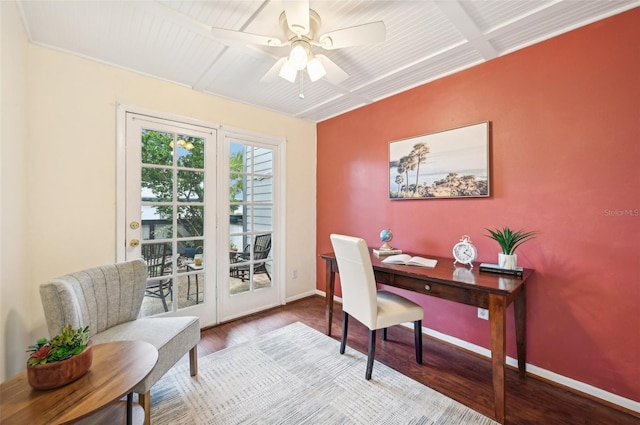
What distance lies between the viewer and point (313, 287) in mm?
3705

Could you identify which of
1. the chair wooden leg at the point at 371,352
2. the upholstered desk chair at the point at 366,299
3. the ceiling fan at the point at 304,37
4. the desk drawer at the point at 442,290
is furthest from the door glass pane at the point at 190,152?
the chair wooden leg at the point at 371,352

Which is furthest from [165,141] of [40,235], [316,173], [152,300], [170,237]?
[316,173]

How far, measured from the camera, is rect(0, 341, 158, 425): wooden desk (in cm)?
90

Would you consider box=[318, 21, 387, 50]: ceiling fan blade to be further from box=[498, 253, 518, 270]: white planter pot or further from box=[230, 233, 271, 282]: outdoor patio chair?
box=[230, 233, 271, 282]: outdoor patio chair

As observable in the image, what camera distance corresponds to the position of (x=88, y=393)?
100 centimetres

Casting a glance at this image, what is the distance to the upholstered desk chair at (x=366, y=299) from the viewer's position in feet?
6.11

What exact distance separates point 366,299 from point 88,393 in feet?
5.03

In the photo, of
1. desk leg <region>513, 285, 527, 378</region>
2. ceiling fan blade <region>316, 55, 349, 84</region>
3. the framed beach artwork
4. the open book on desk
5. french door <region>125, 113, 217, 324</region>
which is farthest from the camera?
french door <region>125, 113, 217, 324</region>

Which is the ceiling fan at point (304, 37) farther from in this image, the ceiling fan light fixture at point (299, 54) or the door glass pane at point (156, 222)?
the door glass pane at point (156, 222)

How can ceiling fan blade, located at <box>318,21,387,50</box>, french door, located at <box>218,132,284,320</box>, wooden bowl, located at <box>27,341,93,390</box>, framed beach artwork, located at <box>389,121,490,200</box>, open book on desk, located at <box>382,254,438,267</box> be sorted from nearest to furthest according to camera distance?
wooden bowl, located at <box>27,341,93,390</box> < ceiling fan blade, located at <box>318,21,387,50</box> < open book on desk, located at <box>382,254,438,267</box> < framed beach artwork, located at <box>389,121,490,200</box> < french door, located at <box>218,132,284,320</box>

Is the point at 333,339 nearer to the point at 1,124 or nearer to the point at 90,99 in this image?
the point at 1,124

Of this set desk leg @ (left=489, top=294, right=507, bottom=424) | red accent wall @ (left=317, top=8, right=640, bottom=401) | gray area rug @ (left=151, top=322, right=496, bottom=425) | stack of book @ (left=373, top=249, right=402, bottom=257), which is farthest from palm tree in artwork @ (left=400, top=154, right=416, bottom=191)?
gray area rug @ (left=151, top=322, right=496, bottom=425)

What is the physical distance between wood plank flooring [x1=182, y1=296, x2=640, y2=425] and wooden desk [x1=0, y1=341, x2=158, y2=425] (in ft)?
3.47

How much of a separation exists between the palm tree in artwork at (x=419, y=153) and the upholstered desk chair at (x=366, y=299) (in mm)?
1084
